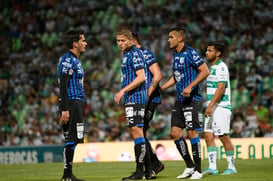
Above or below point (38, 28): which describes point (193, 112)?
below

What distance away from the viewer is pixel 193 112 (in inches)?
464

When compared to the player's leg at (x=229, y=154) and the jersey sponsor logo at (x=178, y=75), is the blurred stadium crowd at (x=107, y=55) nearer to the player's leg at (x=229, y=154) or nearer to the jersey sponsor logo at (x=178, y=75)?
the player's leg at (x=229, y=154)

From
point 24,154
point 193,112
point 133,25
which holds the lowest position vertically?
point 24,154

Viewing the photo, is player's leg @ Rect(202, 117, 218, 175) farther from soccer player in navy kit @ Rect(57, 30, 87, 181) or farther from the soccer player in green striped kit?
soccer player in navy kit @ Rect(57, 30, 87, 181)

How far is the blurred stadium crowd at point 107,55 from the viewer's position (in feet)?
77.8

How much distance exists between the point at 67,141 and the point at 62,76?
3.48 ft

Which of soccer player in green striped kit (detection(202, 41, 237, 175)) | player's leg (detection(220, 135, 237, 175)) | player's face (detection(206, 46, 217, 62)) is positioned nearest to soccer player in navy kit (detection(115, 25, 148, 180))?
soccer player in green striped kit (detection(202, 41, 237, 175))

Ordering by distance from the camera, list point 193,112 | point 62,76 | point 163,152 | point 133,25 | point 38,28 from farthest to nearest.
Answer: point 38,28
point 133,25
point 163,152
point 193,112
point 62,76

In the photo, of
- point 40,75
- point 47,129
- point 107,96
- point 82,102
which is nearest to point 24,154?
point 47,129

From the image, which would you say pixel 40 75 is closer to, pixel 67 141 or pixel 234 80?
pixel 234 80

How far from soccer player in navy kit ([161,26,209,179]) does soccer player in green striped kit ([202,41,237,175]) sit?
0.67 metres

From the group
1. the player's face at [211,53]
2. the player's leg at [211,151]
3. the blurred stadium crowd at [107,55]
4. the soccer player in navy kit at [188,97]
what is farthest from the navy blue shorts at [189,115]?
the blurred stadium crowd at [107,55]

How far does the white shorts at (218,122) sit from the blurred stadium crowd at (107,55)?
29.5ft

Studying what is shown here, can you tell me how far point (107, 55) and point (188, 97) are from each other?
16.6 m
